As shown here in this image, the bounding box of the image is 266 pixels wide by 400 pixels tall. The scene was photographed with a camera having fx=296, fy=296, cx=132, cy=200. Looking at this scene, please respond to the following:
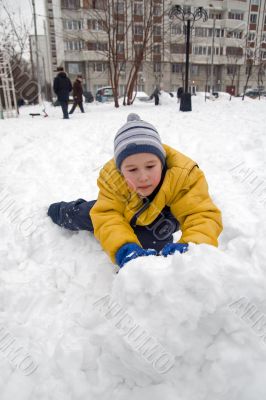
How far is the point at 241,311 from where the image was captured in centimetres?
100

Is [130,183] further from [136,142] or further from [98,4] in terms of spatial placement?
[98,4]

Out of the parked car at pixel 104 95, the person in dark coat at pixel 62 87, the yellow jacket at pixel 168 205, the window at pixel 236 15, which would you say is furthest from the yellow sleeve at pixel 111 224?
the window at pixel 236 15

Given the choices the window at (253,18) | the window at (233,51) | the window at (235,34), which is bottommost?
the window at (233,51)

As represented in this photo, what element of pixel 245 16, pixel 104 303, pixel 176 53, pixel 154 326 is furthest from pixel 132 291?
pixel 245 16

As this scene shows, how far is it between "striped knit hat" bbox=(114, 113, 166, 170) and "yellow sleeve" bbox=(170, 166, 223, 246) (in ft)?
0.72

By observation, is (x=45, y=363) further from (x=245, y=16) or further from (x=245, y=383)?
(x=245, y=16)

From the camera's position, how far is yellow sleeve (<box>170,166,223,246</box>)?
1438mm

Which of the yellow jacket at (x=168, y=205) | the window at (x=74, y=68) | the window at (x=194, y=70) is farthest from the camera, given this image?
the window at (x=194, y=70)

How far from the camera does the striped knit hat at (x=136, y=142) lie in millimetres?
1575

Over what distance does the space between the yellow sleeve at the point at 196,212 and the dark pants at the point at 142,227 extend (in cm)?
18

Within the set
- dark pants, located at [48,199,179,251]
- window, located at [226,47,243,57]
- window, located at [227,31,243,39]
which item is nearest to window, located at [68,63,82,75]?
window, located at [226,47,243,57]

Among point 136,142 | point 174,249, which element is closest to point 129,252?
point 174,249

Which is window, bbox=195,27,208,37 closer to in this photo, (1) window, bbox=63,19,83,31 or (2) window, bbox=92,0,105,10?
(1) window, bbox=63,19,83,31

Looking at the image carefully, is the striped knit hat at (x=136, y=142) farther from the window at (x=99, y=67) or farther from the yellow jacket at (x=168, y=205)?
the window at (x=99, y=67)
